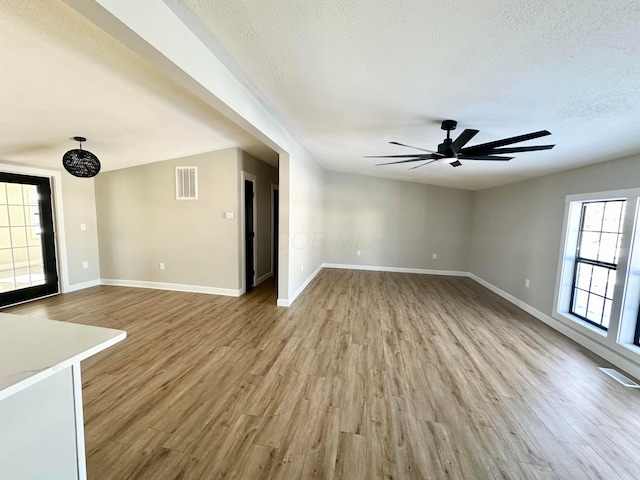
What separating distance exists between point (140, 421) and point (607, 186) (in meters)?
4.96

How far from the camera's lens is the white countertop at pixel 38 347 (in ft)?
2.90

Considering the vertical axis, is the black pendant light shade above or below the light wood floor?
above

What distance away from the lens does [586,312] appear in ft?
10.7

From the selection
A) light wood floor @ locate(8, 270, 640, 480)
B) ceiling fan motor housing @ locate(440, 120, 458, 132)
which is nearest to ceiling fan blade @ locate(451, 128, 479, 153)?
ceiling fan motor housing @ locate(440, 120, 458, 132)

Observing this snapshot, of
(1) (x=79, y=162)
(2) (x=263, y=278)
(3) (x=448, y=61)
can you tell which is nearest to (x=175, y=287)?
(2) (x=263, y=278)

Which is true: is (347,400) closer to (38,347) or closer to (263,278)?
(38,347)

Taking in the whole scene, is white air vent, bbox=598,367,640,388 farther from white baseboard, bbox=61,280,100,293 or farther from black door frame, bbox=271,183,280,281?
white baseboard, bbox=61,280,100,293

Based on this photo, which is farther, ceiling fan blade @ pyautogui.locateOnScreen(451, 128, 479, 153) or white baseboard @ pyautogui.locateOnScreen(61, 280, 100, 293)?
white baseboard @ pyautogui.locateOnScreen(61, 280, 100, 293)

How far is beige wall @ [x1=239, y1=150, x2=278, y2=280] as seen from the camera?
5223 mm

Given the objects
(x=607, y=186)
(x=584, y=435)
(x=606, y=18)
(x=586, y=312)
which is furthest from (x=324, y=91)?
(x=586, y=312)

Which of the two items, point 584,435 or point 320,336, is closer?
point 584,435

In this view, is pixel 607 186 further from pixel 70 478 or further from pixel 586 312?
pixel 70 478

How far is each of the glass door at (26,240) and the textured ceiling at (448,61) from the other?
14.7 feet

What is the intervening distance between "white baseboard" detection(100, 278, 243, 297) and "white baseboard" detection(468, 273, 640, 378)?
15.5ft
